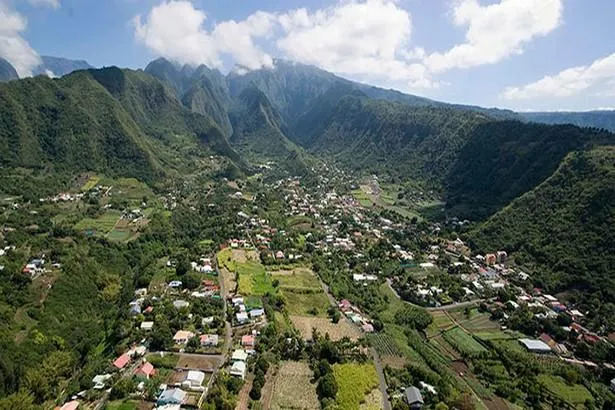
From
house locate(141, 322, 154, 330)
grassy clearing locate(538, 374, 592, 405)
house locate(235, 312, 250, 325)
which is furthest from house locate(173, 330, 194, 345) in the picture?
grassy clearing locate(538, 374, 592, 405)

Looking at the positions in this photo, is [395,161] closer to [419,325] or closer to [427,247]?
[427,247]

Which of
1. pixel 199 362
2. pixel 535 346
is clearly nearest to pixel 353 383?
pixel 199 362

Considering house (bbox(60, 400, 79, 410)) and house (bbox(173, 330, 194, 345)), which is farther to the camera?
house (bbox(173, 330, 194, 345))

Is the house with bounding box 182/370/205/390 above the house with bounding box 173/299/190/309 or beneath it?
beneath

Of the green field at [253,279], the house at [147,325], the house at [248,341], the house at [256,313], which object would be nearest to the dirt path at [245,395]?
the house at [248,341]

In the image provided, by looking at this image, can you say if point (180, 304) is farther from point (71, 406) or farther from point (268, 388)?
point (268, 388)

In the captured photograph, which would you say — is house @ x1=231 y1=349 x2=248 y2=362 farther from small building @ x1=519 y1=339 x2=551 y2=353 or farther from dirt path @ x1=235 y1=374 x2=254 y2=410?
small building @ x1=519 y1=339 x2=551 y2=353
